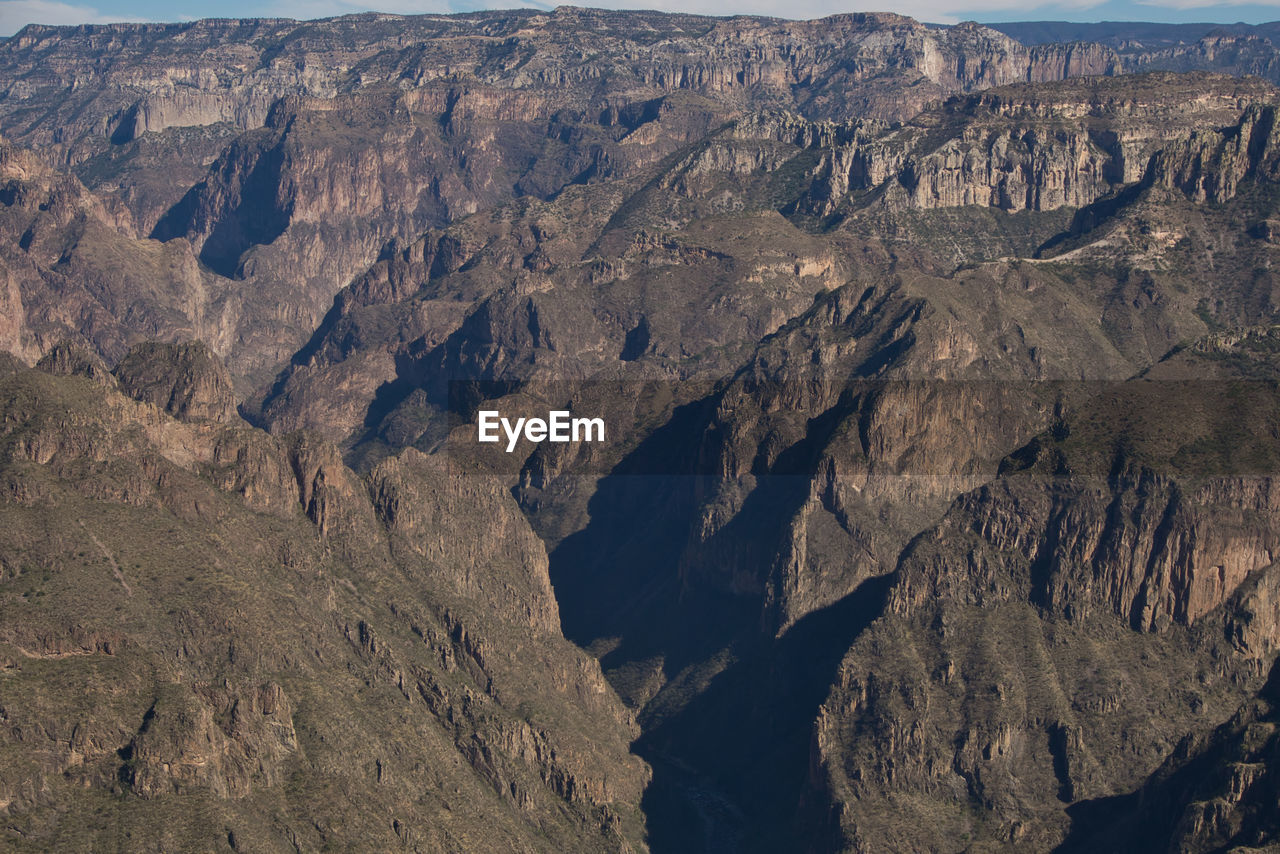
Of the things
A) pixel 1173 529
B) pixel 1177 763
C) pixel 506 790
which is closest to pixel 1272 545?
pixel 1173 529

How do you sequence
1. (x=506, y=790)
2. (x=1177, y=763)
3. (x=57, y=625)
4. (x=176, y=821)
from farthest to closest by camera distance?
1. (x=506, y=790)
2. (x=1177, y=763)
3. (x=57, y=625)
4. (x=176, y=821)

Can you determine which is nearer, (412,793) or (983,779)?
(412,793)

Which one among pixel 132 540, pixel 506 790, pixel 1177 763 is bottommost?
pixel 506 790

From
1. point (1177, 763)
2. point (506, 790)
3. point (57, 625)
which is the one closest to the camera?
point (57, 625)

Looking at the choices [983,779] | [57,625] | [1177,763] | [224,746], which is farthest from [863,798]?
[57,625]

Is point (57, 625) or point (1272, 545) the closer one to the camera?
Answer: point (57, 625)

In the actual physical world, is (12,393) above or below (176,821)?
above

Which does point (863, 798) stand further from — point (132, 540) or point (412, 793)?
point (132, 540)

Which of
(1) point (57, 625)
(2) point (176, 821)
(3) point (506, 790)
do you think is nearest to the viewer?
(2) point (176, 821)

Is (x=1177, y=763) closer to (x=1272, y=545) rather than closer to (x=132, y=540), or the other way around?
(x=1272, y=545)
